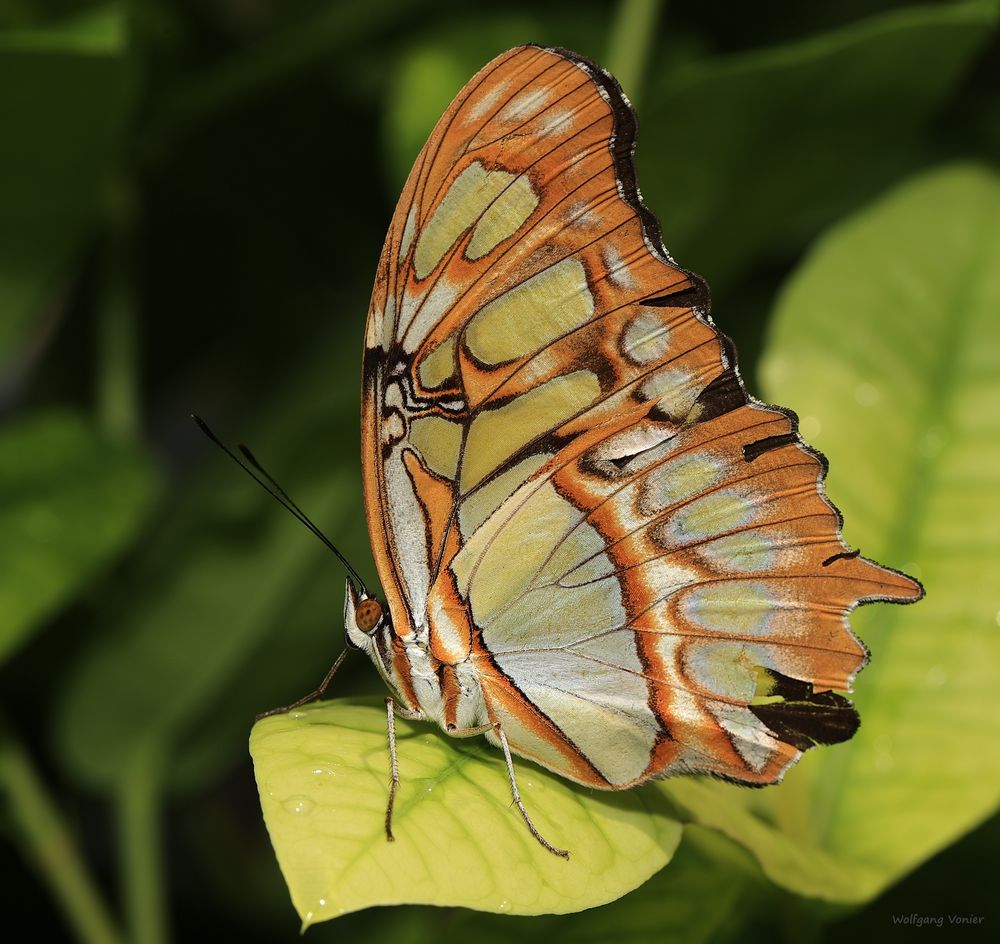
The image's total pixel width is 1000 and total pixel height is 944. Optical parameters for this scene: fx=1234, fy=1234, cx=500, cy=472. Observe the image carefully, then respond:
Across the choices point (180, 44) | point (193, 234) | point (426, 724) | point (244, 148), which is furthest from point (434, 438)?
point (193, 234)

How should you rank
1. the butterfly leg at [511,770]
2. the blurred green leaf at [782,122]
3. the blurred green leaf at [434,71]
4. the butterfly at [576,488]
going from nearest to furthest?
the butterfly leg at [511,770]
the butterfly at [576,488]
the blurred green leaf at [782,122]
the blurred green leaf at [434,71]

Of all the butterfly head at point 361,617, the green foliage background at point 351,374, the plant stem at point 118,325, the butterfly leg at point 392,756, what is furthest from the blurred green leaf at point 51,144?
the butterfly leg at point 392,756

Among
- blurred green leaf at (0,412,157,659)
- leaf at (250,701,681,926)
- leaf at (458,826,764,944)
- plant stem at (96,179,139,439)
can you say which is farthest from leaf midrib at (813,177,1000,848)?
plant stem at (96,179,139,439)

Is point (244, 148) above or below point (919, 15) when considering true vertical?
above

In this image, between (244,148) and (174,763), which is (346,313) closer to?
(244,148)

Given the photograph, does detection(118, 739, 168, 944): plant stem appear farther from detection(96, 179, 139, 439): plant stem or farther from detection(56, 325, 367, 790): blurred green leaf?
detection(96, 179, 139, 439): plant stem

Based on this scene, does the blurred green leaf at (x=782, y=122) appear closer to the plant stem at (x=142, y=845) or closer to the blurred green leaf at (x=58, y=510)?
the blurred green leaf at (x=58, y=510)
